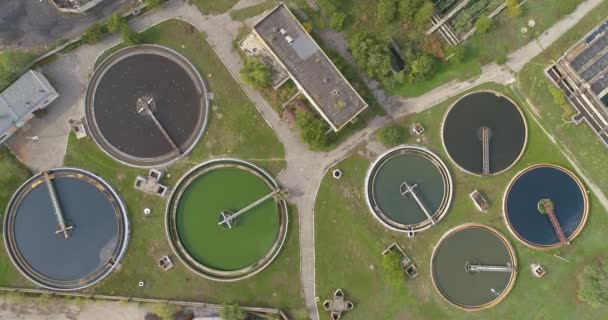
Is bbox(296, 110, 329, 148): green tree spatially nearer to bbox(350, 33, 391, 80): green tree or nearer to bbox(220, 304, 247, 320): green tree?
bbox(350, 33, 391, 80): green tree

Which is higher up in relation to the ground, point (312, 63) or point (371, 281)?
point (312, 63)

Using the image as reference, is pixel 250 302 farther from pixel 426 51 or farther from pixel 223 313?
pixel 426 51

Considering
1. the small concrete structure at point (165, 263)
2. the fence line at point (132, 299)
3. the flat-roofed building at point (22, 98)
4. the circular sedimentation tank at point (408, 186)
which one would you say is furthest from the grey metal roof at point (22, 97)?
the circular sedimentation tank at point (408, 186)

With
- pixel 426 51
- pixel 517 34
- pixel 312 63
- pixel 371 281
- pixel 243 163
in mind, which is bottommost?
pixel 371 281

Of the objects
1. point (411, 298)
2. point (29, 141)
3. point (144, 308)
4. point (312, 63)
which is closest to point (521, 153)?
point (411, 298)

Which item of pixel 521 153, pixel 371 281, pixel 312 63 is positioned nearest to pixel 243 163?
pixel 312 63

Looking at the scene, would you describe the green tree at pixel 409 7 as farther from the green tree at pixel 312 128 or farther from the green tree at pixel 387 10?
the green tree at pixel 312 128
